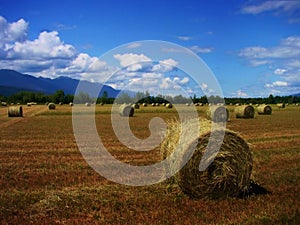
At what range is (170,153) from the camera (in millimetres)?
9289

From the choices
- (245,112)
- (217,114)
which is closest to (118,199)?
(217,114)

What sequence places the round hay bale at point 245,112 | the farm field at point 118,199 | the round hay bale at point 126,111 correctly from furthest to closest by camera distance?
the round hay bale at point 126,111 → the round hay bale at point 245,112 → the farm field at point 118,199

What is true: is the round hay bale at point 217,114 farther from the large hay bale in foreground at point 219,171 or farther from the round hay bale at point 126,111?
the large hay bale in foreground at point 219,171

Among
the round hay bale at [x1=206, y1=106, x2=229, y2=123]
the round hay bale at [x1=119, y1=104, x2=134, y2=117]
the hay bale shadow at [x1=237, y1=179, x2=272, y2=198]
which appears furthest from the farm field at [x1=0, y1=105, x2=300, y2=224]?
the round hay bale at [x1=119, y1=104, x2=134, y2=117]

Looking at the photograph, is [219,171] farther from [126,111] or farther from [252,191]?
[126,111]

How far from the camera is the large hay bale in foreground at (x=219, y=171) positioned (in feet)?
27.1

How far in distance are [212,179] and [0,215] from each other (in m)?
4.11

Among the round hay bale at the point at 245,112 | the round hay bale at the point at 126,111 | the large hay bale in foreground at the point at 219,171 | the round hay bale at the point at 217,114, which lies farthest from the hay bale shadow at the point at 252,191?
the round hay bale at the point at 126,111

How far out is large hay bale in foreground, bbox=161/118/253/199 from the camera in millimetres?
8273

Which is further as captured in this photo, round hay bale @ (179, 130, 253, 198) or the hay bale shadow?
the hay bale shadow

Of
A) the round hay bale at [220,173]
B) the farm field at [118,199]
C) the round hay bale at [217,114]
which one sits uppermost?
the round hay bale at [217,114]

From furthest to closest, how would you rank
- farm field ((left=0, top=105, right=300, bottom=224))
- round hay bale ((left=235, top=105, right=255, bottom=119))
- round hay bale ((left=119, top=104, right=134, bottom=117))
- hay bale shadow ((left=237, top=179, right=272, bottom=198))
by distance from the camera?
1. round hay bale ((left=119, top=104, right=134, bottom=117))
2. round hay bale ((left=235, top=105, right=255, bottom=119))
3. hay bale shadow ((left=237, top=179, right=272, bottom=198))
4. farm field ((left=0, top=105, right=300, bottom=224))

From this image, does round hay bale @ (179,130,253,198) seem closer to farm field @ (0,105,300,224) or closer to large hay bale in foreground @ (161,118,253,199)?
large hay bale in foreground @ (161,118,253,199)

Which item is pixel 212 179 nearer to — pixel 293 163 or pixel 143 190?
pixel 143 190
